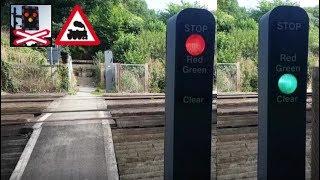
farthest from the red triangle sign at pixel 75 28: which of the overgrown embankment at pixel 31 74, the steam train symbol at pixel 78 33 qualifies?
the overgrown embankment at pixel 31 74

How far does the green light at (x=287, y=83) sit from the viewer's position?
3.54 metres

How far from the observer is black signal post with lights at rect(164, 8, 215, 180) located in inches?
137

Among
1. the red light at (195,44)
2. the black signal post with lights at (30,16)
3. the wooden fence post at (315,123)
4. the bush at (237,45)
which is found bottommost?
the wooden fence post at (315,123)

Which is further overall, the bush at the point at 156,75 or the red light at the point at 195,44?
the bush at the point at 156,75

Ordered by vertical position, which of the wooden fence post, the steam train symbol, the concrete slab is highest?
the steam train symbol

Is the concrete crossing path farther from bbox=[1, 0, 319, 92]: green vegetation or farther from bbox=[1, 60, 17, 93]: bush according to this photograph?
bbox=[1, 60, 17, 93]: bush

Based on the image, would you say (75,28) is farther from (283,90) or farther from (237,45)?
(237,45)

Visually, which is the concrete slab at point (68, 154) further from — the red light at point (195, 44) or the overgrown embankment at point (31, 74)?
the overgrown embankment at point (31, 74)

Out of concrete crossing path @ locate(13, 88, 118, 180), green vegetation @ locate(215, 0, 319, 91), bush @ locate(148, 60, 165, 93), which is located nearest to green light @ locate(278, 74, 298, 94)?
concrete crossing path @ locate(13, 88, 118, 180)

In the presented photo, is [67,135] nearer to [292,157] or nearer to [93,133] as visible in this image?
[93,133]

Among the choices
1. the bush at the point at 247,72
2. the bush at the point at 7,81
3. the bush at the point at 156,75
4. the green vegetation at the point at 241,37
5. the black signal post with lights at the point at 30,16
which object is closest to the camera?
the black signal post with lights at the point at 30,16

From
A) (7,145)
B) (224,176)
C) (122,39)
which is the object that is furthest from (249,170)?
(122,39)

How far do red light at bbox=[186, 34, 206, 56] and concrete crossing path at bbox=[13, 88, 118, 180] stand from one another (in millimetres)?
1823

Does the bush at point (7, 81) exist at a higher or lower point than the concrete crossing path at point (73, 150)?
higher
